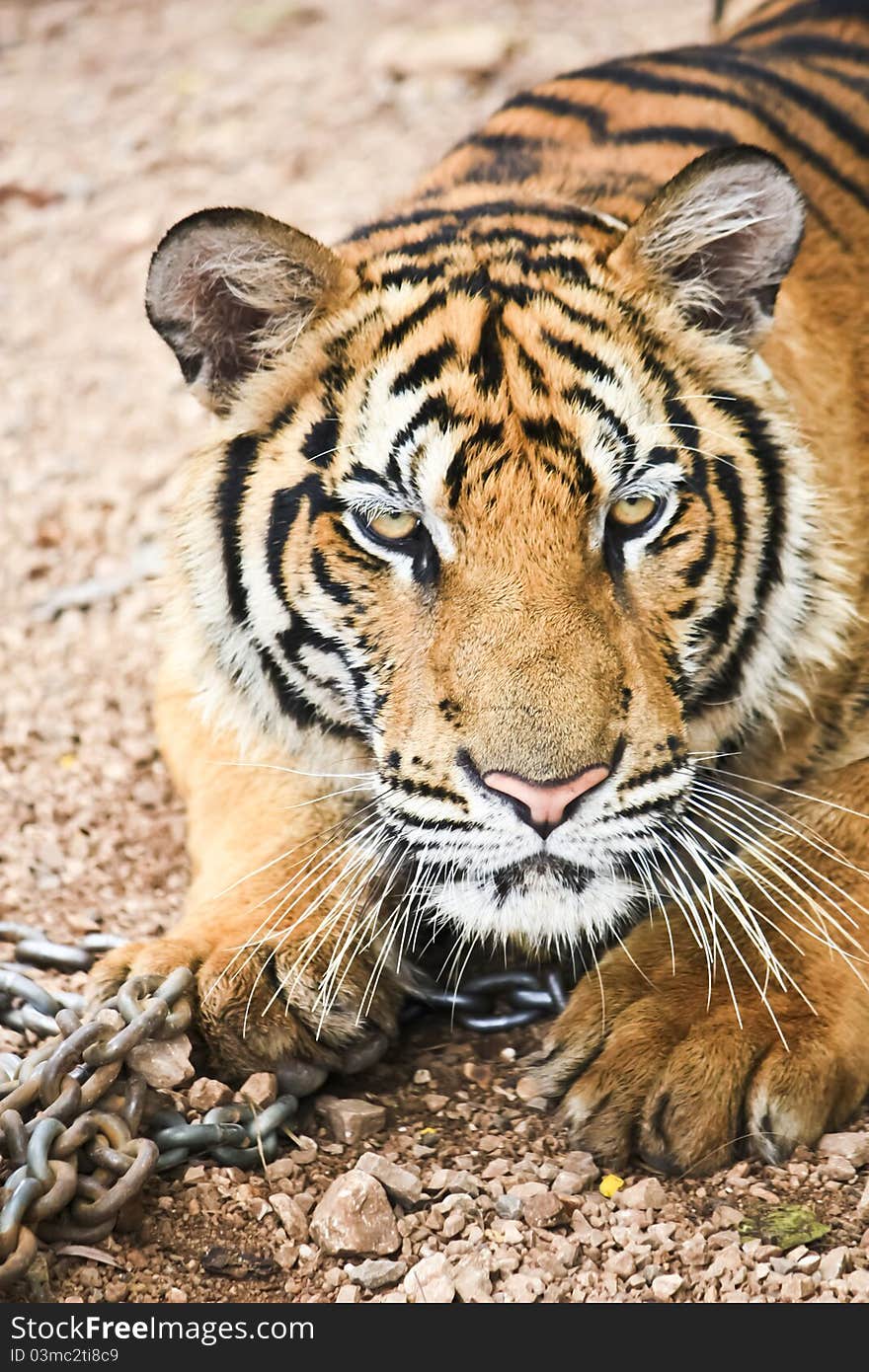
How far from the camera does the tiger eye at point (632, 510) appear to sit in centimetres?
196

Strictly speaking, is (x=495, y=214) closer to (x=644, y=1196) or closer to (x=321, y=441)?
(x=321, y=441)

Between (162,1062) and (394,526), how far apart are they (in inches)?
27.8

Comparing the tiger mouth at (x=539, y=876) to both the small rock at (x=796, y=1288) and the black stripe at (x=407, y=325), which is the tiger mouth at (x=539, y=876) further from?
the black stripe at (x=407, y=325)

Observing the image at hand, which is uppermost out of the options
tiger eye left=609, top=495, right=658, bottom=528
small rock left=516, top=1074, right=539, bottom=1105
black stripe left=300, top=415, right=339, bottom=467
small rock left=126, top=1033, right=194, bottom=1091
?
black stripe left=300, top=415, right=339, bottom=467

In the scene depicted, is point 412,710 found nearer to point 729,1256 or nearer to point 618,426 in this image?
point 618,426

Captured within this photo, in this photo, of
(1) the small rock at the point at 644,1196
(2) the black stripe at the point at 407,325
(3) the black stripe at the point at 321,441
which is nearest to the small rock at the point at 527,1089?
(1) the small rock at the point at 644,1196

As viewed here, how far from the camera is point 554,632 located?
1829 millimetres

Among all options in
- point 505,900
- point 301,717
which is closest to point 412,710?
point 505,900

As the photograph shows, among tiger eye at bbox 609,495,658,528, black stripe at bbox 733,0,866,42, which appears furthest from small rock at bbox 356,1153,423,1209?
black stripe at bbox 733,0,866,42

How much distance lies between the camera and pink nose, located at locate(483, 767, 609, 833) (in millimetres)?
1763

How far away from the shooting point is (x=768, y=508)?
7.09 ft

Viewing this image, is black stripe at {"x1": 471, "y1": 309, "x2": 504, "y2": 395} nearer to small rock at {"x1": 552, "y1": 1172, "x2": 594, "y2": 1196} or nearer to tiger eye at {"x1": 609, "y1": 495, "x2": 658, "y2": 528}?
tiger eye at {"x1": 609, "y1": 495, "x2": 658, "y2": 528}

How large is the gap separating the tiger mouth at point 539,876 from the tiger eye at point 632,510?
42 cm

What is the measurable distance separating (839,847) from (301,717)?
772 millimetres
